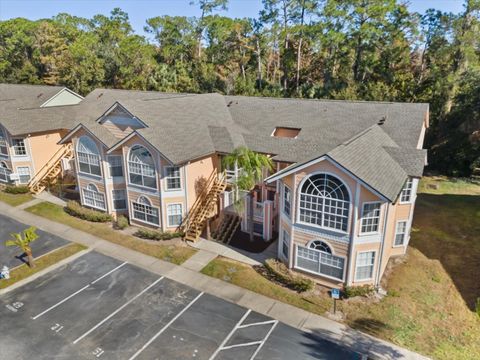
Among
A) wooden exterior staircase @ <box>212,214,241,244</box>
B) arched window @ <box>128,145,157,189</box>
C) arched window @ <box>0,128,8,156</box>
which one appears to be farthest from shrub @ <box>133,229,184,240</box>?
arched window @ <box>0,128,8,156</box>

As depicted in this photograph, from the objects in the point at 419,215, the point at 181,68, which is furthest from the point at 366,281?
the point at 181,68

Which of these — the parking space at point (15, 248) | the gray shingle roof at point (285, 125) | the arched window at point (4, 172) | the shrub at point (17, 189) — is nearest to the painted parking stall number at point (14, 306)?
the parking space at point (15, 248)

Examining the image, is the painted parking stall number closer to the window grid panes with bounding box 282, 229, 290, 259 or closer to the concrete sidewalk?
the concrete sidewalk

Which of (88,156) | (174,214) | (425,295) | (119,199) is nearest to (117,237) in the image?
(119,199)

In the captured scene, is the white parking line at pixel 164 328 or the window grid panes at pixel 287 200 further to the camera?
the window grid panes at pixel 287 200

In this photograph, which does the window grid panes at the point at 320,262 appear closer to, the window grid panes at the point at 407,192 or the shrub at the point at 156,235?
the window grid panes at the point at 407,192
